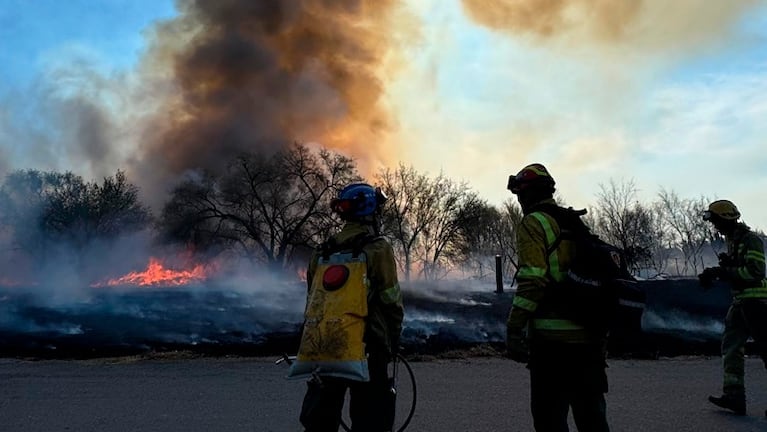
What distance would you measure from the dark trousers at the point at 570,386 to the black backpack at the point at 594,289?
0.18 metres

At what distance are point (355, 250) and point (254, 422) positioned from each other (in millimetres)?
2567

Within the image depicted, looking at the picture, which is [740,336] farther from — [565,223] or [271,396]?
[271,396]

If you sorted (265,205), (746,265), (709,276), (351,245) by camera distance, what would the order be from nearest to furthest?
(351,245) → (746,265) → (709,276) → (265,205)

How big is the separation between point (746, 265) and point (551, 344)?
2987mm

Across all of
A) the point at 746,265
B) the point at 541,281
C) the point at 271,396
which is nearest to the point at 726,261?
the point at 746,265

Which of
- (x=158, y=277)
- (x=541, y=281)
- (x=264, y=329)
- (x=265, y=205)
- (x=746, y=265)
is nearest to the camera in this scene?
(x=541, y=281)

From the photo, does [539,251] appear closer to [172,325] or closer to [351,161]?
[172,325]

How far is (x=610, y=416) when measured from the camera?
16.1 ft

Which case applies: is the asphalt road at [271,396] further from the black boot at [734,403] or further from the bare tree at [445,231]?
the bare tree at [445,231]

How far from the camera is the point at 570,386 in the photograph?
9.83 ft

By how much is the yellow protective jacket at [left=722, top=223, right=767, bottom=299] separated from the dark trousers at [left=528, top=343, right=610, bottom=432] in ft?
8.96

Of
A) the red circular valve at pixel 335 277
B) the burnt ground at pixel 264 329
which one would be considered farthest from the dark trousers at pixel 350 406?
the burnt ground at pixel 264 329

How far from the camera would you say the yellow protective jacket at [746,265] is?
4.88 m

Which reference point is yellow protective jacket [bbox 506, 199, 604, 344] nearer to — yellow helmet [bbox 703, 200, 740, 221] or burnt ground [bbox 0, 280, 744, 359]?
yellow helmet [bbox 703, 200, 740, 221]
